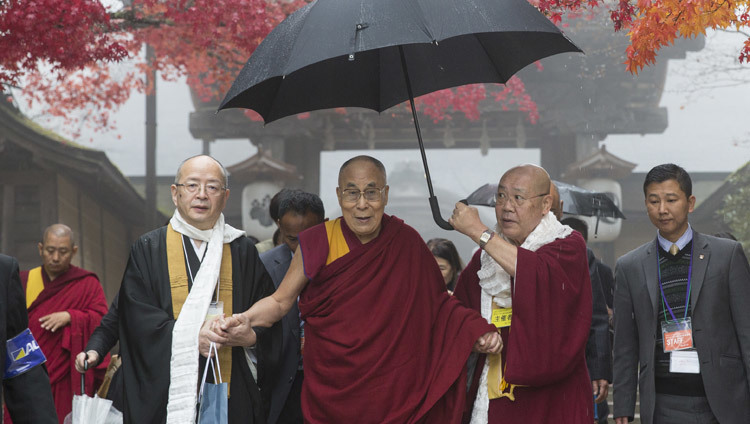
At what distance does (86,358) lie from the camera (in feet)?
11.1

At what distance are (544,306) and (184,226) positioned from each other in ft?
4.92

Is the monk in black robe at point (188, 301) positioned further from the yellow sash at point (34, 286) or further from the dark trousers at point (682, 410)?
the yellow sash at point (34, 286)

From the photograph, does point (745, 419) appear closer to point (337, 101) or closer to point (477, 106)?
point (337, 101)

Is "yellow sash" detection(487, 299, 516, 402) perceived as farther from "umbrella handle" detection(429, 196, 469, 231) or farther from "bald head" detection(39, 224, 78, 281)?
"bald head" detection(39, 224, 78, 281)

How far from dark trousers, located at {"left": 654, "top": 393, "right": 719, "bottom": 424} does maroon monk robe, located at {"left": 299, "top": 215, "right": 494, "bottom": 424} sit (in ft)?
3.07

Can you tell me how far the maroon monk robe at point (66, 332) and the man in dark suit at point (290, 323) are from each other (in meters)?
2.06

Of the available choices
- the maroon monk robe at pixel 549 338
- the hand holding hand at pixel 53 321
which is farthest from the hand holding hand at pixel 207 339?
the hand holding hand at pixel 53 321

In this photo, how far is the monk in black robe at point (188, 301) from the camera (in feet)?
10.7

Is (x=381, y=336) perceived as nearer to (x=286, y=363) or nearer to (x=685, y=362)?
(x=286, y=363)

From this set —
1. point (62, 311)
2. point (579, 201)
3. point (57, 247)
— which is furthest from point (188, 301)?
point (579, 201)

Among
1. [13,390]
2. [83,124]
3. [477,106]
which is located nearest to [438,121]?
[477,106]

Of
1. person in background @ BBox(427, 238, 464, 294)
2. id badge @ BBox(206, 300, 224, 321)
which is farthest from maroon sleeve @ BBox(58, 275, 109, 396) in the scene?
id badge @ BBox(206, 300, 224, 321)

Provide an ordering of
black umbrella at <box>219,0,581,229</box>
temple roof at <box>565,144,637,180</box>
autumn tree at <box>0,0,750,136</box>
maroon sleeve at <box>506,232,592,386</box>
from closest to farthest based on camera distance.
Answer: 1. black umbrella at <box>219,0,581,229</box>
2. maroon sleeve at <box>506,232,592,386</box>
3. autumn tree at <box>0,0,750,136</box>
4. temple roof at <box>565,144,637,180</box>

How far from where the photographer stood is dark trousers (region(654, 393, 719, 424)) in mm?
3463
